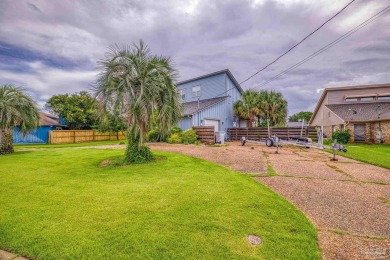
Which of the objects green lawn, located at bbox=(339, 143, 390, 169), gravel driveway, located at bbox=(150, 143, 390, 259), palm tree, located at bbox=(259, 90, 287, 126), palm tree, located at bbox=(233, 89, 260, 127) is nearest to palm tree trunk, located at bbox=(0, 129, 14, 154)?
gravel driveway, located at bbox=(150, 143, 390, 259)

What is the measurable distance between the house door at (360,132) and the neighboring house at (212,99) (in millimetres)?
13138

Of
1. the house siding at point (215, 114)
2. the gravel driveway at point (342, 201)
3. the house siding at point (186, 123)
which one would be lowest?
the gravel driveway at point (342, 201)

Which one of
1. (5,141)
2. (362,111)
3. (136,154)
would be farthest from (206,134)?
(362,111)

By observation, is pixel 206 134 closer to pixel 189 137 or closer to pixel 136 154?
pixel 189 137

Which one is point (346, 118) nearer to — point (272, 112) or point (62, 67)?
point (272, 112)

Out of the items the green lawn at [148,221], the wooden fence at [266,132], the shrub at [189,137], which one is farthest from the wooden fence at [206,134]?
the green lawn at [148,221]

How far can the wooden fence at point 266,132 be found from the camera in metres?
19.4

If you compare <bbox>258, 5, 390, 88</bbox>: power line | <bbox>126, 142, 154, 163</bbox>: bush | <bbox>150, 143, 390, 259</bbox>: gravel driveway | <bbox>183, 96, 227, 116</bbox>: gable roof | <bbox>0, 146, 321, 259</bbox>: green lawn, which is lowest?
<bbox>150, 143, 390, 259</bbox>: gravel driveway

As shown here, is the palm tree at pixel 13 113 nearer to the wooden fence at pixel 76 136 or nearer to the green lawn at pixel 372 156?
the wooden fence at pixel 76 136

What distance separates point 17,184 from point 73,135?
2364cm

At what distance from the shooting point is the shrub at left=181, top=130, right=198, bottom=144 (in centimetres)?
1723

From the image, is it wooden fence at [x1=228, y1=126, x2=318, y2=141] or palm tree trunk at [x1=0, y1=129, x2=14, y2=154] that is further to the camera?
wooden fence at [x1=228, y1=126, x2=318, y2=141]

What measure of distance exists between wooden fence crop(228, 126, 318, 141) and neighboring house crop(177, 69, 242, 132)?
1.42 m

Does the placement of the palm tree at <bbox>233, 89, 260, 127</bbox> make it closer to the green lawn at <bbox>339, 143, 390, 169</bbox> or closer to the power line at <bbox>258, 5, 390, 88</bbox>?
the power line at <bbox>258, 5, 390, 88</bbox>
